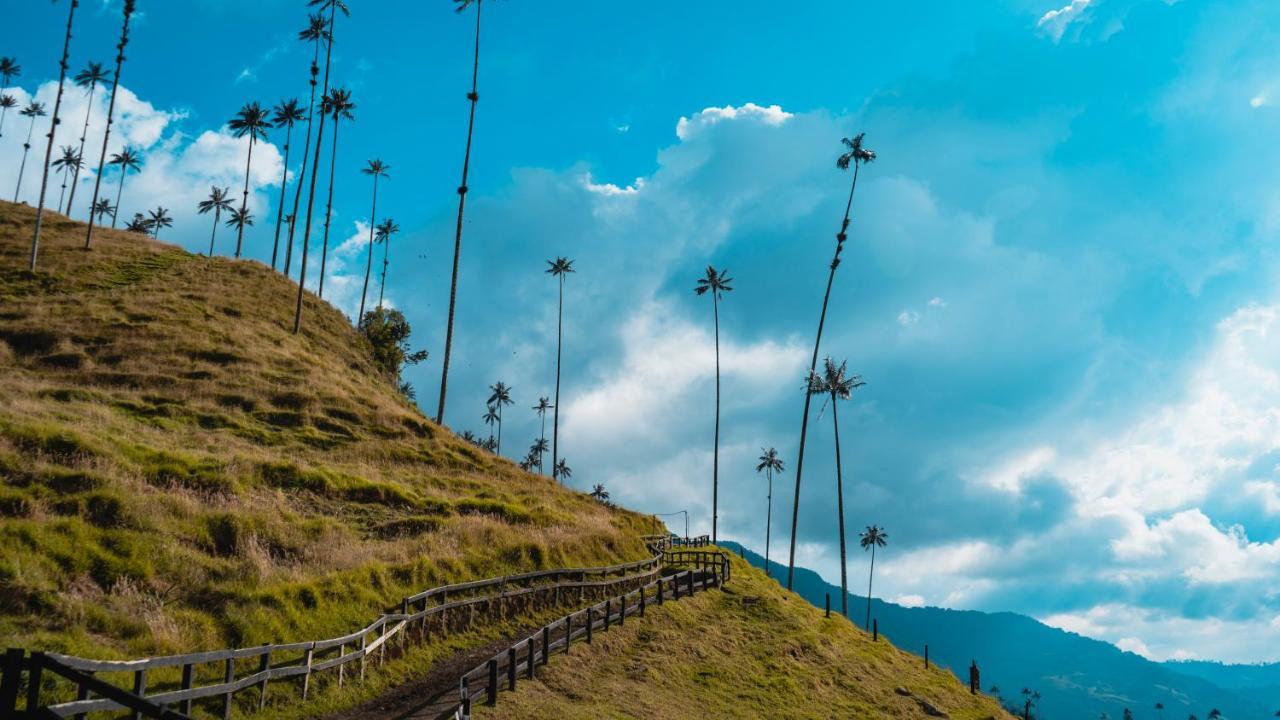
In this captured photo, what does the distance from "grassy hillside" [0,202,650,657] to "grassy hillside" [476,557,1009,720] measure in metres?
5.95

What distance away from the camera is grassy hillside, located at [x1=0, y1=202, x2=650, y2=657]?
1944 centimetres

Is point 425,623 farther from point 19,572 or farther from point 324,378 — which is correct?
point 324,378

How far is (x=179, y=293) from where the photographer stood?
63.9 meters

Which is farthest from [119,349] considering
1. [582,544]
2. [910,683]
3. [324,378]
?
[910,683]

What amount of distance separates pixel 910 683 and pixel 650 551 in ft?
53.0

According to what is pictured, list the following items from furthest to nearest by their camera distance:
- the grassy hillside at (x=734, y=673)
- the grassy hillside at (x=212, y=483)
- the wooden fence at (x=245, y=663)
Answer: the grassy hillside at (x=734, y=673) < the grassy hillside at (x=212, y=483) < the wooden fence at (x=245, y=663)

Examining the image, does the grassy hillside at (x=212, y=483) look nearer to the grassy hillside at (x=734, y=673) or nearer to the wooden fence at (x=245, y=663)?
the wooden fence at (x=245, y=663)

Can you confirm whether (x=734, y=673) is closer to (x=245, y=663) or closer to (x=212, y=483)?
(x=245, y=663)

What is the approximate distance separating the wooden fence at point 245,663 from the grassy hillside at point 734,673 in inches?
142

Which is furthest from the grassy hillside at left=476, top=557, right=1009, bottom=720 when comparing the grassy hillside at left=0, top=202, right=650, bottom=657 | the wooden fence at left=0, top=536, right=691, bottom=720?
the grassy hillside at left=0, top=202, right=650, bottom=657

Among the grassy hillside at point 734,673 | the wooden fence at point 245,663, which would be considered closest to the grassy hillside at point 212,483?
the wooden fence at point 245,663

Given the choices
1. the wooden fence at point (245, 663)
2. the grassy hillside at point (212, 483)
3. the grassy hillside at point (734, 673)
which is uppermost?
the grassy hillside at point (212, 483)

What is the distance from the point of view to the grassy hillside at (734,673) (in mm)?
22109

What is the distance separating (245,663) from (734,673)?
57.1ft
